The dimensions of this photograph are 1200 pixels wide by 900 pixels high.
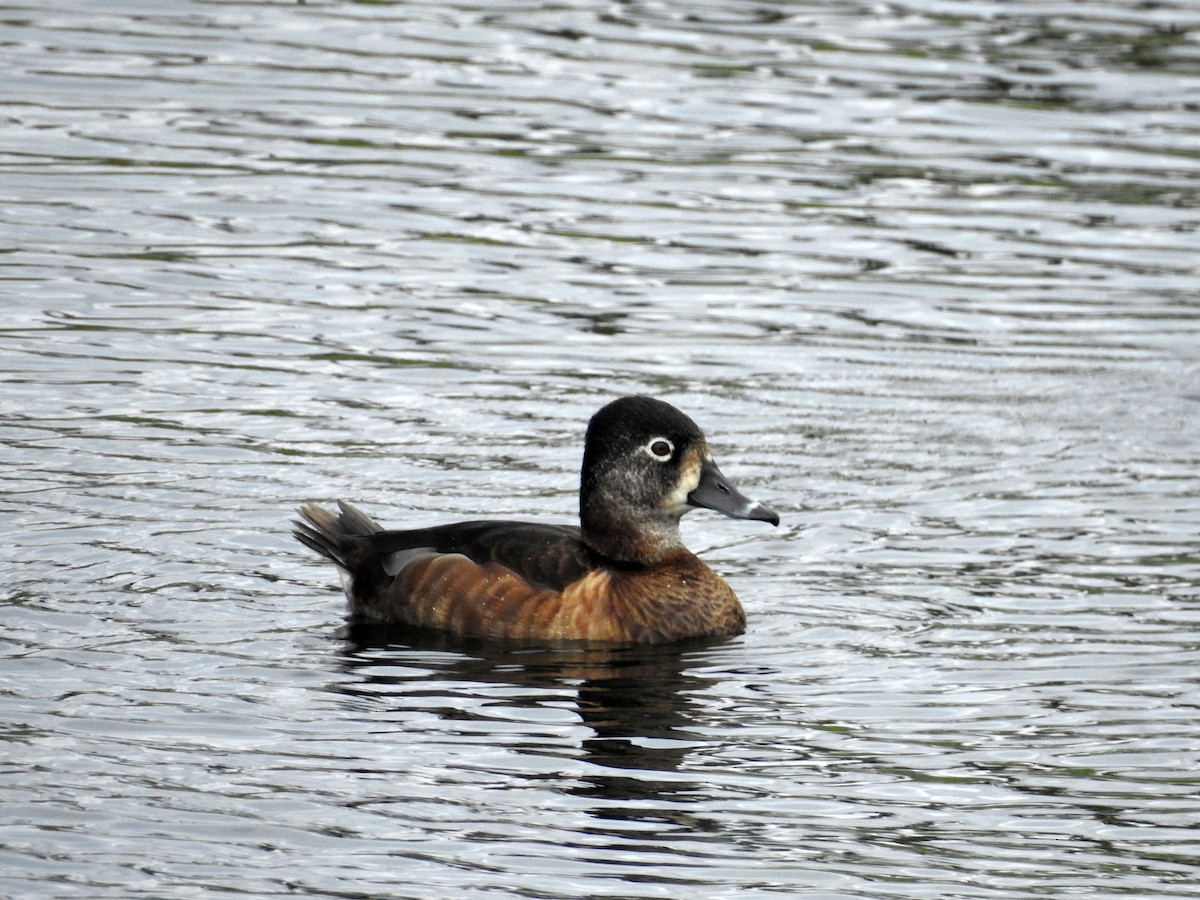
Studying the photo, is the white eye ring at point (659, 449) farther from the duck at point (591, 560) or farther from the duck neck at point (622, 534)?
the duck neck at point (622, 534)

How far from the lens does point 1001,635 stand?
10250mm

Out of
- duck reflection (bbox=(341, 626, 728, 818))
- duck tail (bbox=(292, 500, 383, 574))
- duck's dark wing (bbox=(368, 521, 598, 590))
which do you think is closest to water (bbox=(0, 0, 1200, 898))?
duck reflection (bbox=(341, 626, 728, 818))

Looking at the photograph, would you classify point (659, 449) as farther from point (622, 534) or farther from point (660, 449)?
point (622, 534)

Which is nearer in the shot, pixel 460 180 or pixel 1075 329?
pixel 1075 329

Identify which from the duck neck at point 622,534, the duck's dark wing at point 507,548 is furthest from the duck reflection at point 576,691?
the duck neck at point 622,534

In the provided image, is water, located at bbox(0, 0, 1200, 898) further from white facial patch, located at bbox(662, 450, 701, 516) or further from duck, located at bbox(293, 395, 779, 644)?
white facial patch, located at bbox(662, 450, 701, 516)

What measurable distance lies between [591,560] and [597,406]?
315 centimetres

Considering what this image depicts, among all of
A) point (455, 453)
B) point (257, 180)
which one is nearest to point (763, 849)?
point (455, 453)

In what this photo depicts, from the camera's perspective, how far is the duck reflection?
28.2ft

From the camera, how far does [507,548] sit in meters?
Answer: 10.6

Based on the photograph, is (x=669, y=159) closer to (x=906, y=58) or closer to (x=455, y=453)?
(x=906, y=58)

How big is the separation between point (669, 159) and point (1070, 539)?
26.7 ft

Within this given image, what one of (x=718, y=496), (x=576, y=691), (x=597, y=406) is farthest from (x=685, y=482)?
(x=597, y=406)

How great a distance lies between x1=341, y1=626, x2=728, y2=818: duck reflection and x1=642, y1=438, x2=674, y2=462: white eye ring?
89 cm
